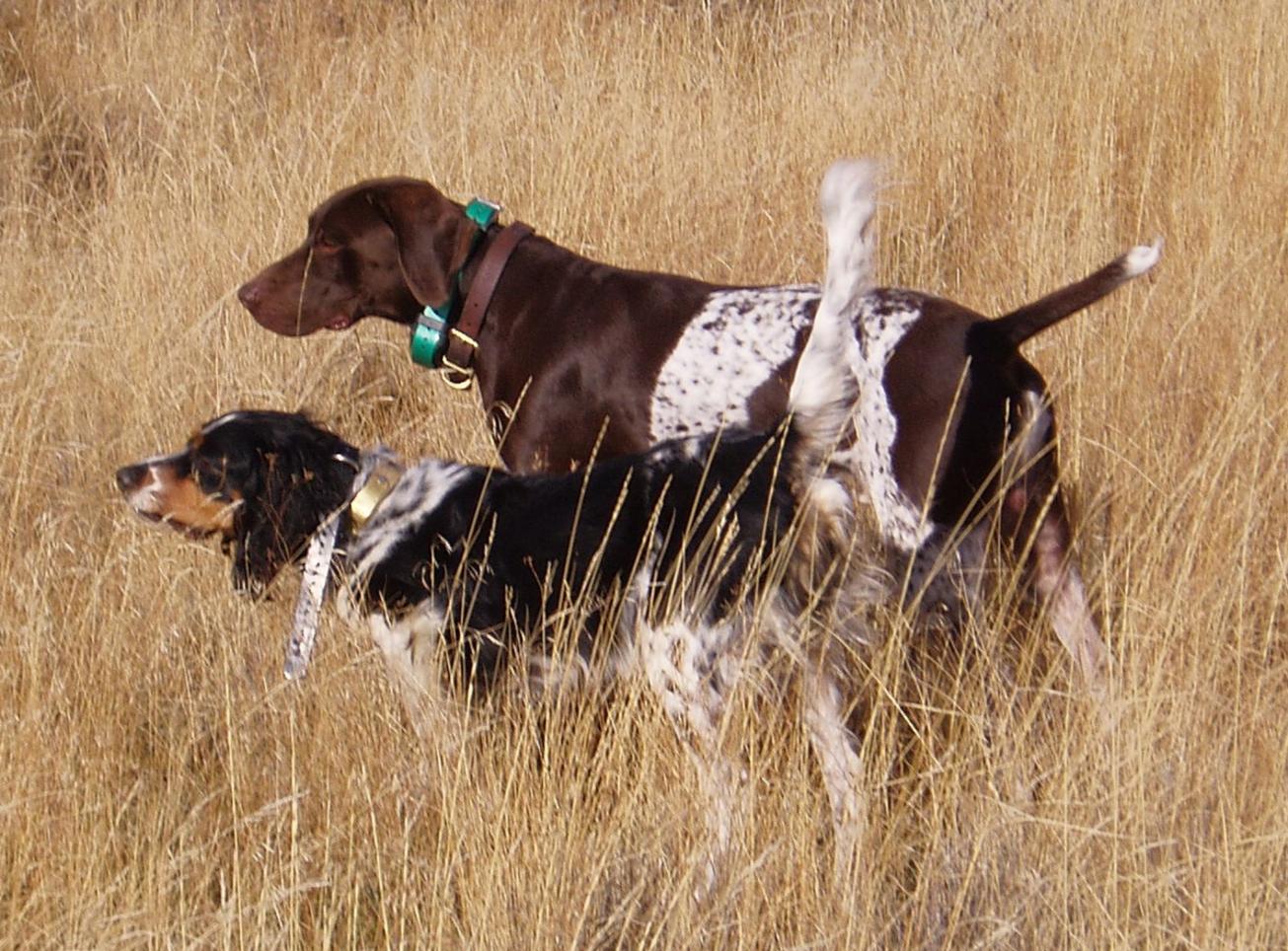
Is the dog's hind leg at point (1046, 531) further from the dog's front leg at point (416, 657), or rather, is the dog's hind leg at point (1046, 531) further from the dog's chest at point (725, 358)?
the dog's front leg at point (416, 657)

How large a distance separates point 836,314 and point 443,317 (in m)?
1.27

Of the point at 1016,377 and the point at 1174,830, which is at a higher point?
the point at 1016,377

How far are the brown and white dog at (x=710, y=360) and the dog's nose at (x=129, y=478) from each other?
2.68 feet

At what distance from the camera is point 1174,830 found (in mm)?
2531

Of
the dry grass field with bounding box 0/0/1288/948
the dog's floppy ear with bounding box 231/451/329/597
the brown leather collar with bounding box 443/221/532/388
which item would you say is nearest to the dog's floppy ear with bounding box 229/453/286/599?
the dog's floppy ear with bounding box 231/451/329/597

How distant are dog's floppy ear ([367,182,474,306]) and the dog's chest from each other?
61 centimetres

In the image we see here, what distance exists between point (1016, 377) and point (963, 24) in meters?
3.62

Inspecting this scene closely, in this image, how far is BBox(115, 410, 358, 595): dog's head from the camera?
10.3 feet

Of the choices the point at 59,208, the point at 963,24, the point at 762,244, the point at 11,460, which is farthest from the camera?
the point at 963,24

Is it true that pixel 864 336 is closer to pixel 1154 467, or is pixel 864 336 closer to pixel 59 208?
pixel 1154 467

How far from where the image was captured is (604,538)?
297 cm

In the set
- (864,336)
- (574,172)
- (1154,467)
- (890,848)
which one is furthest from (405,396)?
(890,848)

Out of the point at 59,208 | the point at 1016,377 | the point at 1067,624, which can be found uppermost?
the point at 1016,377

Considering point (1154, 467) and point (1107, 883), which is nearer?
point (1107, 883)
